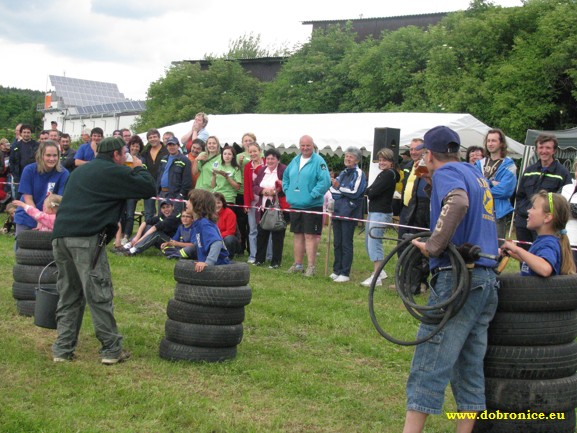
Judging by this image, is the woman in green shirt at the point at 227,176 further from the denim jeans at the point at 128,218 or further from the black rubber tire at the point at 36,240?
the black rubber tire at the point at 36,240

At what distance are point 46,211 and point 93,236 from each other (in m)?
1.90

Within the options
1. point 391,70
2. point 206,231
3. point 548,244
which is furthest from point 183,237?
point 391,70

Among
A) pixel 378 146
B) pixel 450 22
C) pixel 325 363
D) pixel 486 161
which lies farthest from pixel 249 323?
pixel 450 22

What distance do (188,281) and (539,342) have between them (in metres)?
3.15

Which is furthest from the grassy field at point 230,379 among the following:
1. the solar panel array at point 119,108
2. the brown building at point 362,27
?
the solar panel array at point 119,108

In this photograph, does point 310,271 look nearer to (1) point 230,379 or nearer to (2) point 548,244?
(1) point 230,379

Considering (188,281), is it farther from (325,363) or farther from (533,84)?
(533,84)

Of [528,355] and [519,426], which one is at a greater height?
[528,355]

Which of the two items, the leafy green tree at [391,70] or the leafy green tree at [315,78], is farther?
the leafy green tree at [315,78]

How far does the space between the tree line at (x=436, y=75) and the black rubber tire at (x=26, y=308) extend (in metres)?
19.3

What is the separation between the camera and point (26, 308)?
8.26 meters

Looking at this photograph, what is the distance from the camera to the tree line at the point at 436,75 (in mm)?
24641

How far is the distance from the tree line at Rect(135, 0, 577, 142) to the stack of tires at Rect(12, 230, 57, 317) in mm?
19327

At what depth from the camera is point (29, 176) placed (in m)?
8.34
